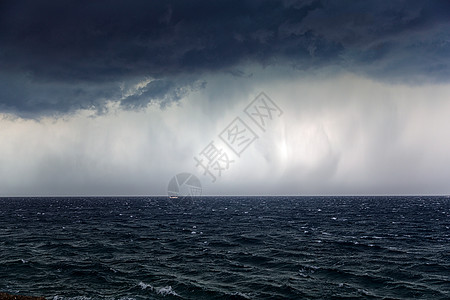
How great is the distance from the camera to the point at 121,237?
4919 centimetres

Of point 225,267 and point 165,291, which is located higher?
point 165,291

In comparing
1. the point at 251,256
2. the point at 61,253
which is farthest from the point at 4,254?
the point at 251,256

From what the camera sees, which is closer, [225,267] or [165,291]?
[165,291]

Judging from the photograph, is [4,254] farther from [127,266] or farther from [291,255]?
[291,255]

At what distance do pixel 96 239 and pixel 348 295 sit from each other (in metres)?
37.6

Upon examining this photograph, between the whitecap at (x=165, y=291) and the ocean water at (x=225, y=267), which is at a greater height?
the whitecap at (x=165, y=291)

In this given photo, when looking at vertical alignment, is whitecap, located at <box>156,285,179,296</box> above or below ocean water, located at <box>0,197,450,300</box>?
above

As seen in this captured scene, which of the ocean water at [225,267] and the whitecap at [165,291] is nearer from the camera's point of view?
the whitecap at [165,291]

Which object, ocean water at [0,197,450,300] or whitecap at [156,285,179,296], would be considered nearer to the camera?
whitecap at [156,285,179,296]

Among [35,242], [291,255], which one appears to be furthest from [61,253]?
[291,255]

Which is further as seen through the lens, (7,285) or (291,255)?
(291,255)

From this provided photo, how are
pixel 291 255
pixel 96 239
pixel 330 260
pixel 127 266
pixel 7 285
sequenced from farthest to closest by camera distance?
pixel 96 239
pixel 291 255
pixel 330 260
pixel 127 266
pixel 7 285

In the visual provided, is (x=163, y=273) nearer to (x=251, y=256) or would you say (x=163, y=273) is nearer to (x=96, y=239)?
(x=251, y=256)

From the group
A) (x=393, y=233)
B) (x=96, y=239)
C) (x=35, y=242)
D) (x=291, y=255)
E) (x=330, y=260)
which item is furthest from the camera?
(x=393, y=233)
